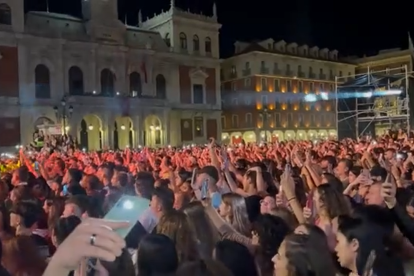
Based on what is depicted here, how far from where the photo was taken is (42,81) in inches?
1794

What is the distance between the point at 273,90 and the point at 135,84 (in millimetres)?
24681

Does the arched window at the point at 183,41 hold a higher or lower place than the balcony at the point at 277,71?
higher

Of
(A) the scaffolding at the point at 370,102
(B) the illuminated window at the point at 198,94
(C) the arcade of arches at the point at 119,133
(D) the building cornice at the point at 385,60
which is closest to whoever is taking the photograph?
(A) the scaffolding at the point at 370,102

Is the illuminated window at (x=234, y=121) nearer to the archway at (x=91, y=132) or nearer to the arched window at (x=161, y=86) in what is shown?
the arched window at (x=161, y=86)

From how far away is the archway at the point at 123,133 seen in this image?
5000 cm

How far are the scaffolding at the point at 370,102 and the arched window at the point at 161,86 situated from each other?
22.2 meters

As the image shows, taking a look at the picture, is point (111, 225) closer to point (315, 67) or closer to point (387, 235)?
point (387, 235)

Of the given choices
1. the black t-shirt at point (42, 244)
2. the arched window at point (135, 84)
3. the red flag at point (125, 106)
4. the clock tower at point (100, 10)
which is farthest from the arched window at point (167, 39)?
the black t-shirt at point (42, 244)

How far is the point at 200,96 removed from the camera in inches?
2280

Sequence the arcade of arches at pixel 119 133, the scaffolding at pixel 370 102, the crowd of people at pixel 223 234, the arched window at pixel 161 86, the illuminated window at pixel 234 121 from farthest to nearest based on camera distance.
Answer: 1. the illuminated window at pixel 234 121
2. the arched window at pixel 161 86
3. the arcade of arches at pixel 119 133
4. the scaffolding at pixel 370 102
5. the crowd of people at pixel 223 234

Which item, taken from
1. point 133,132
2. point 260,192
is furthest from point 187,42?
point 260,192

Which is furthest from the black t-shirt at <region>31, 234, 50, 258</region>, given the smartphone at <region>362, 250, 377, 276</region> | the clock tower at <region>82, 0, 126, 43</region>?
the clock tower at <region>82, 0, 126, 43</region>

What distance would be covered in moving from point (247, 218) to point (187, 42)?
5244 centimetres

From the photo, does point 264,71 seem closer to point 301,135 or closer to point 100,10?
point 301,135
